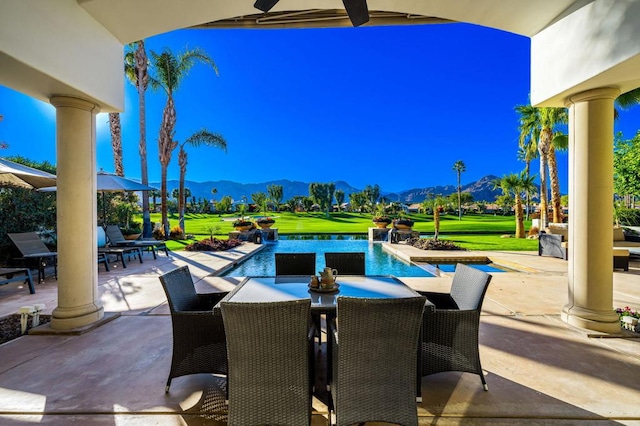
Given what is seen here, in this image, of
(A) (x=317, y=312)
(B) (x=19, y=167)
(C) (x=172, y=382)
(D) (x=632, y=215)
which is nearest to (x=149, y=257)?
(B) (x=19, y=167)

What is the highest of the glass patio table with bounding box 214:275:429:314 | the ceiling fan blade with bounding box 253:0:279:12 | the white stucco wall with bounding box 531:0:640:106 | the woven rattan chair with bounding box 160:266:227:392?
the ceiling fan blade with bounding box 253:0:279:12

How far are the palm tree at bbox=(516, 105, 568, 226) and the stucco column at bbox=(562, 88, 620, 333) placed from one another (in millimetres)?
11638

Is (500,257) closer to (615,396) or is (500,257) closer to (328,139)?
(615,396)

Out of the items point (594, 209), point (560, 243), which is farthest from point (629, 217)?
point (594, 209)

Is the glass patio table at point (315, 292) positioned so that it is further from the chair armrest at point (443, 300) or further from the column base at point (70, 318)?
the column base at point (70, 318)

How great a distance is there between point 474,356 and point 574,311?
225 centimetres

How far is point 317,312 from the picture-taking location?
7.63 feet

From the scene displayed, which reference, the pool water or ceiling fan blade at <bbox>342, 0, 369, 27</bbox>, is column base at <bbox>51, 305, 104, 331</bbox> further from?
ceiling fan blade at <bbox>342, 0, 369, 27</bbox>

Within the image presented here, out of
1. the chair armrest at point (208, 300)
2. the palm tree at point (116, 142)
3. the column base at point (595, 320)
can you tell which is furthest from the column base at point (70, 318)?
the palm tree at point (116, 142)

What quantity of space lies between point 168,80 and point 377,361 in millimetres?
15528

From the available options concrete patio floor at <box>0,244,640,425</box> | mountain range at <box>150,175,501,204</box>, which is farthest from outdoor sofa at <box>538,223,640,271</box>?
mountain range at <box>150,175,501,204</box>

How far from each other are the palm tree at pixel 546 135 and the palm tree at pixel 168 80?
1438cm

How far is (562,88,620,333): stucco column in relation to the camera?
11.8 ft

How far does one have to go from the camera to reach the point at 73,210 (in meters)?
3.74
